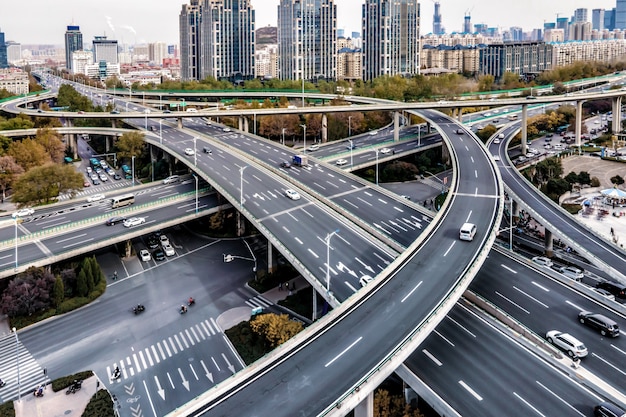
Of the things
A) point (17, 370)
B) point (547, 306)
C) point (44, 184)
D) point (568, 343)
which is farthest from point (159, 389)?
point (44, 184)

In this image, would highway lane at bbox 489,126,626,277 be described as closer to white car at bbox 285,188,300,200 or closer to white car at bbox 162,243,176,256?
white car at bbox 285,188,300,200

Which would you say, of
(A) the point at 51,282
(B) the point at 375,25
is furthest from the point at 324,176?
(B) the point at 375,25

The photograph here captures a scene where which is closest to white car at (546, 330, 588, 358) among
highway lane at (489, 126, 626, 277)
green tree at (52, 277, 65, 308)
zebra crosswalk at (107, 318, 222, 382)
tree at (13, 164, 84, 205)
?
highway lane at (489, 126, 626, 277)

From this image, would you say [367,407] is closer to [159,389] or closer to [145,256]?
[159,389]

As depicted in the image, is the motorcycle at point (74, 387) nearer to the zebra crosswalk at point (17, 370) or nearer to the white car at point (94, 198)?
→ the zebra crosswalk at point (17, 370)

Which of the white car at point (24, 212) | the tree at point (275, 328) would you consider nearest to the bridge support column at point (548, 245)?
the tree at point (275, 328)

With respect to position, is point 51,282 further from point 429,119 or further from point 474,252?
point 429,119
